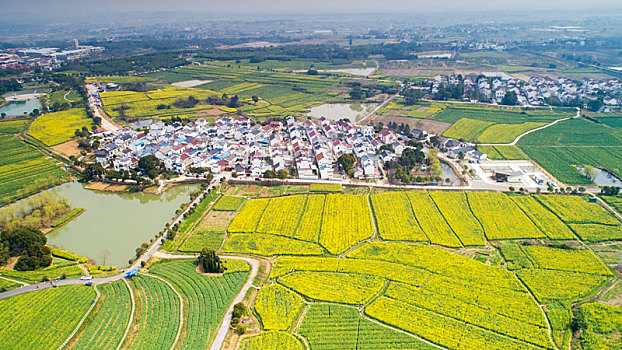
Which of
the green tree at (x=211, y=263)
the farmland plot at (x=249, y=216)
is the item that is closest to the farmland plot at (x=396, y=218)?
the farmland plot at (x=249, y=216)

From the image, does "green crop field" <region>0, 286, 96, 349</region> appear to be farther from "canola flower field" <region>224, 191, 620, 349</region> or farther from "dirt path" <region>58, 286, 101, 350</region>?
"canola flower field" <region>224, 191, 620, 349</region>

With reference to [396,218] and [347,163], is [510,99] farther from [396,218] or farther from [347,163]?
[396,218]

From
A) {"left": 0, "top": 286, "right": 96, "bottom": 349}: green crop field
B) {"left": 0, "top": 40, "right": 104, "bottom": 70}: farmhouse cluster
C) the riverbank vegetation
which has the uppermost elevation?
{"left": 0, "top": 40, "right": 104, "bottom": 70}: farmhouse cluster

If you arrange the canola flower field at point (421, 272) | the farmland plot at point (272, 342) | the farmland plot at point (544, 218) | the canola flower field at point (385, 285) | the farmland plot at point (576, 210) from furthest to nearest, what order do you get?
the farmland plot at point (576, 210), the farmland plot at point (544, 218), the canola flower field at point (421, 272), the canola flower field at point (385, 285), the farmland plot at point (272, 342)

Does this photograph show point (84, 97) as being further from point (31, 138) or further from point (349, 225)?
point (349, 225)

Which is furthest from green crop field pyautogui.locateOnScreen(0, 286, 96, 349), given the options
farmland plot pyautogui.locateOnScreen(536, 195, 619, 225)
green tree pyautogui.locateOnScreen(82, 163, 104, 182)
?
farmland plot pyautogui.locateOnScreen(536, 195, 619, 225)

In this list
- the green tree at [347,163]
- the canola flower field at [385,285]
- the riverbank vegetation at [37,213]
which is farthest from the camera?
the green tree at [347,163]

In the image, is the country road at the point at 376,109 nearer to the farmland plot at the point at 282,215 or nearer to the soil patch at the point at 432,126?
the soil patch at the point at 432,126
